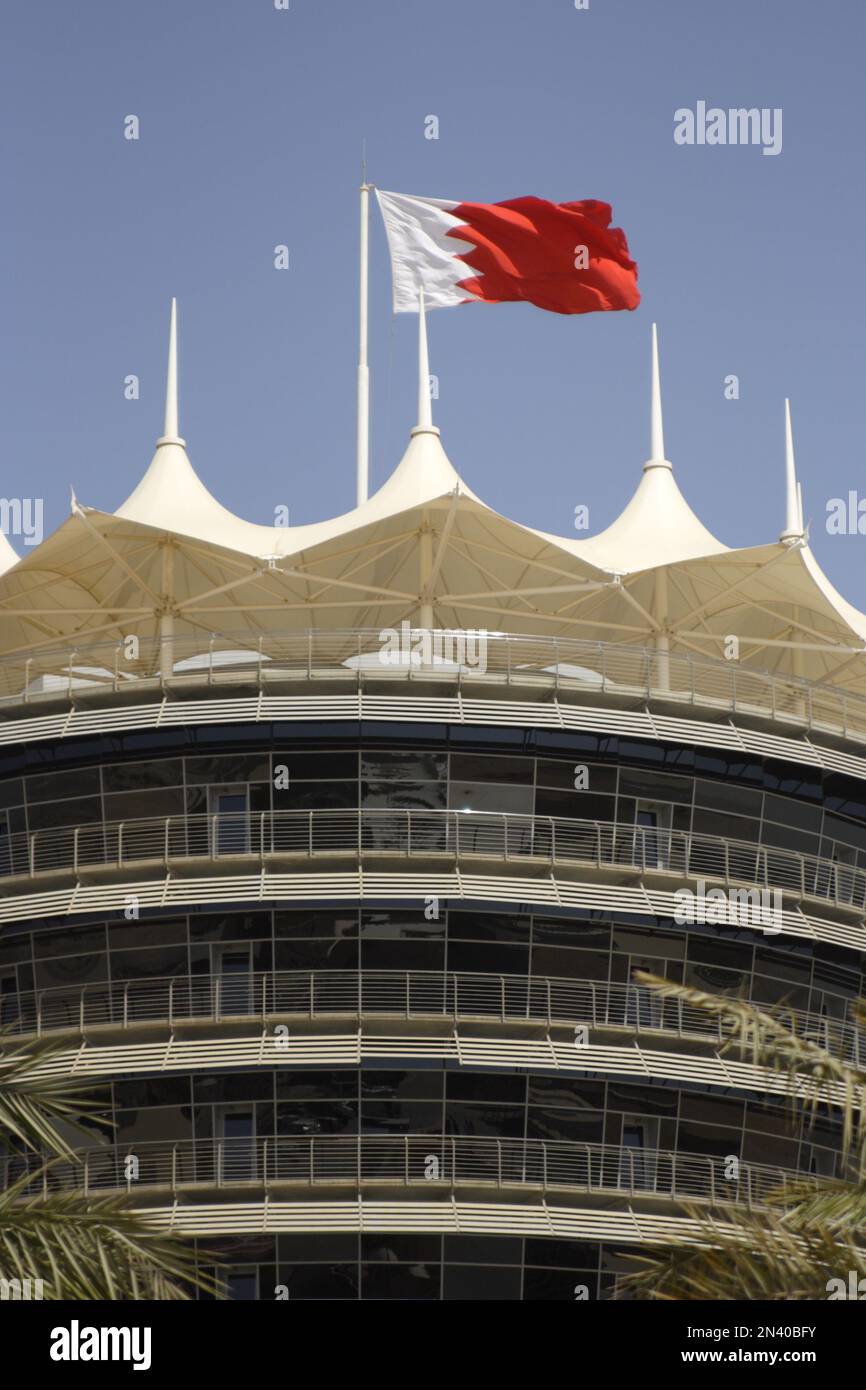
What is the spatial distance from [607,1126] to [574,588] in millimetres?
11495

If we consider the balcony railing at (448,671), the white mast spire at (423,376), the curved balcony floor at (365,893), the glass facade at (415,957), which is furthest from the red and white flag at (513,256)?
the curved balcony floor at (365,893)

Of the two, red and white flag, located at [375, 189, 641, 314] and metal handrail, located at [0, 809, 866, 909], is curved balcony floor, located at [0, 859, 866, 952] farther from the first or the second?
red and white flag, located at [375, 189, 641, 314]

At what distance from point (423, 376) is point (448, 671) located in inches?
347

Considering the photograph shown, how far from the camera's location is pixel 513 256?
50875mm

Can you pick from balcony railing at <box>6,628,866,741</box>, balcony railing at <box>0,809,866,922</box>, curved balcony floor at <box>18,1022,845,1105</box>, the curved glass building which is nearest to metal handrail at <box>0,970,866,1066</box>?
the curved glass building

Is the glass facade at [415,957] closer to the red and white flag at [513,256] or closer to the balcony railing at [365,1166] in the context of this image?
the balcony railing at [365,1166]

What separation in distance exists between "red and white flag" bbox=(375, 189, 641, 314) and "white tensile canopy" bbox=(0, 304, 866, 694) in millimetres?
1514

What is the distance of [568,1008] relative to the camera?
44.4 meters

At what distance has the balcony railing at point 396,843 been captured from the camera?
4497 cm

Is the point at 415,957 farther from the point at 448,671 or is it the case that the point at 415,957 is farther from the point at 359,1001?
the point at 448,671

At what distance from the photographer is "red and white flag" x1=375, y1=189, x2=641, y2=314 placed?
50.5 meters

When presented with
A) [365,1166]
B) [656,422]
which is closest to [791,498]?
[656,422]
